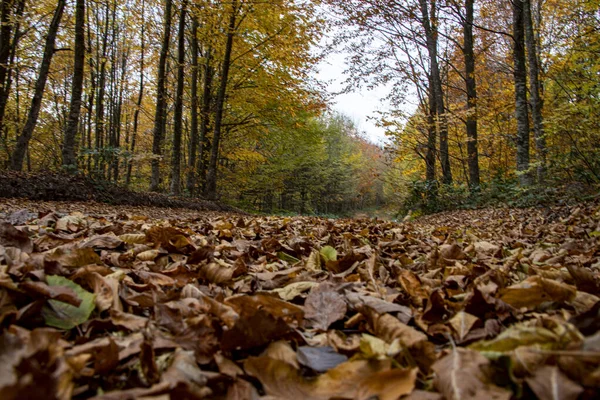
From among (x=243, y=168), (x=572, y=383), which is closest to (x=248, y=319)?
(x=572, y=383)

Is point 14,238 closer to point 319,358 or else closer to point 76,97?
point 319,358

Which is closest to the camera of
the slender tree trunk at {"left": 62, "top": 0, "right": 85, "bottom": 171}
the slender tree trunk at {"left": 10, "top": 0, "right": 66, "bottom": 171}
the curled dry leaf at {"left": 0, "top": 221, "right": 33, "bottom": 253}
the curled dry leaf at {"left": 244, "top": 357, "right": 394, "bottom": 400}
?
the curled dry leaf at {"left": 244, "top": 357, "right": 394, "bottom": 400}

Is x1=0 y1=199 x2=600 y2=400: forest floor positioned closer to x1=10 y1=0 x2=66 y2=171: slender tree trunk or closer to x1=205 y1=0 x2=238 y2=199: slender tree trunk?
x1=10 y1=0 x2=66 y2=171: slender tree trunk

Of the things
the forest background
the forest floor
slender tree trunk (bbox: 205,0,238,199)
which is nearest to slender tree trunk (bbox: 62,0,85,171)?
the forest background

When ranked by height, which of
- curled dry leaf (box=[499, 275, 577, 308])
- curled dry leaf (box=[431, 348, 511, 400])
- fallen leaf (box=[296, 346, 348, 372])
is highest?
curled dry leaf (box=[499, 275, 577, 308])

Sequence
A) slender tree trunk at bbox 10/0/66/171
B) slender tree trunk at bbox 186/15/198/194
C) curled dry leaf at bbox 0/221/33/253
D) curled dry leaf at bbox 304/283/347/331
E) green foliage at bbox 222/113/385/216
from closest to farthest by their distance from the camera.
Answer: curled dry leaf at bbox 304/283/347/331 → curled dry leaf at bbox 0/221/33/253 → slender tree trunk at bbox 10/0/66/171 → slender tree trunk at bbox 186/15/198/194 → green foliage at bbox 222/113/385/216

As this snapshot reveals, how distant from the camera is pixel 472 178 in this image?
1170 cm

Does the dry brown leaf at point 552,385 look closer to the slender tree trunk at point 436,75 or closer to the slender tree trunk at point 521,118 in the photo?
the slender tree trunk at point 521,118

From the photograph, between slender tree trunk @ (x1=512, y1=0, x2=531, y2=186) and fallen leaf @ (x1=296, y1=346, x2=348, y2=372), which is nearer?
fallen leaf @ (x1=296, y1=346, x2=348, y2=372)

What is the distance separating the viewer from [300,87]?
1357cm

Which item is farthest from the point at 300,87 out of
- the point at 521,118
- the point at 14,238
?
the point at 14,238

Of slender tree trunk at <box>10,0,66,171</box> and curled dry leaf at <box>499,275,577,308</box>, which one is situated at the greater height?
slender tree trunk at <box>10,0,66,171</box>

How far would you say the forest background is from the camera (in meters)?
7.79

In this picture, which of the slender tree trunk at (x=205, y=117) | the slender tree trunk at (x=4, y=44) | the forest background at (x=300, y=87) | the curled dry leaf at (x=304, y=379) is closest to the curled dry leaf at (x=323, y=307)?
the curled dry leaf at (x=304, y=379)
